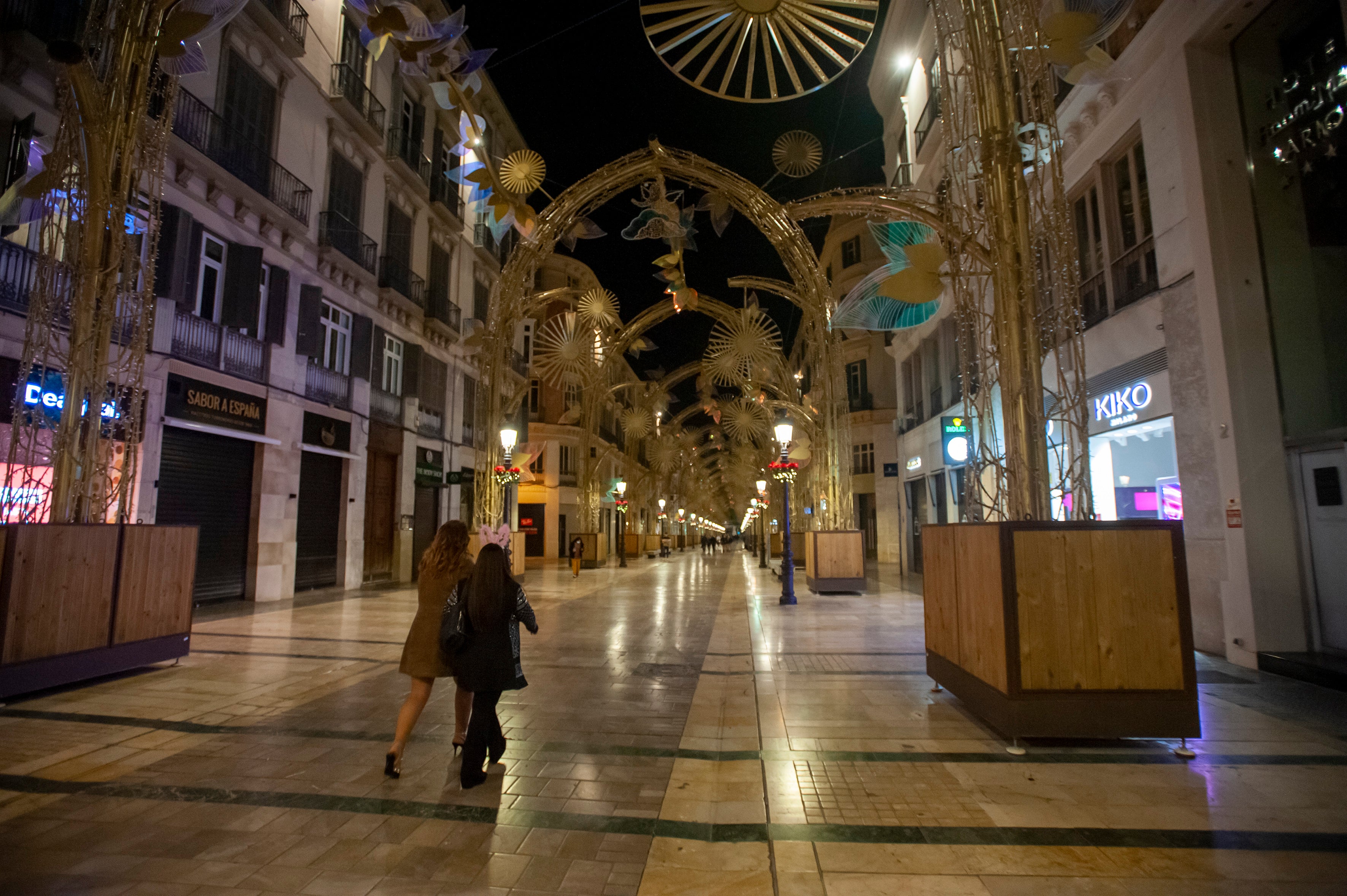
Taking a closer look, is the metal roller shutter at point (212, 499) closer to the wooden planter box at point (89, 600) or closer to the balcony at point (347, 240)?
the balcony at point (347, 240)

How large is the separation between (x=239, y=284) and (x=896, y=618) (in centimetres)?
1442

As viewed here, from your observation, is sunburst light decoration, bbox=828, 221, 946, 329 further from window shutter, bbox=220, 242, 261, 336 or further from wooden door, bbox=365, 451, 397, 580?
wooden door, bbox=365, 451, 397, 580

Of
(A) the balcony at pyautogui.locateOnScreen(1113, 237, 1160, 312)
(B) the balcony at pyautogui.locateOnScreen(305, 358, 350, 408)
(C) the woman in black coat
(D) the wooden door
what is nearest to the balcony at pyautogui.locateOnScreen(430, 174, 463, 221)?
(B) the balcony at pyautogui.locateOnScreen(305, 358, 350, 408)

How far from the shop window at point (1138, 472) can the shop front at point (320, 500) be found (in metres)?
16.5

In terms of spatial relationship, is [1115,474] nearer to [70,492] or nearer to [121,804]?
[121,804]

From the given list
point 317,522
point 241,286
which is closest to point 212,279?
point 241,286

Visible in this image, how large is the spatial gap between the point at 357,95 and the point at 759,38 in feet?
45.3

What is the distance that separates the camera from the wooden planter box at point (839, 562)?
1523 centimetres

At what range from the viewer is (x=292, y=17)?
15273mm

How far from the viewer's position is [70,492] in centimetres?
674

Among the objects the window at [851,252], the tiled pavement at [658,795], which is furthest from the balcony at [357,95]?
the window at [851,252]

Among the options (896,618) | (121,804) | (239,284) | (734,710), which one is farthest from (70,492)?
(896,618)

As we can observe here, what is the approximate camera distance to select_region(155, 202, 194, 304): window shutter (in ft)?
39.0

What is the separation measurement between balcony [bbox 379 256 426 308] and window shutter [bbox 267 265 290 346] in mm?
4053
